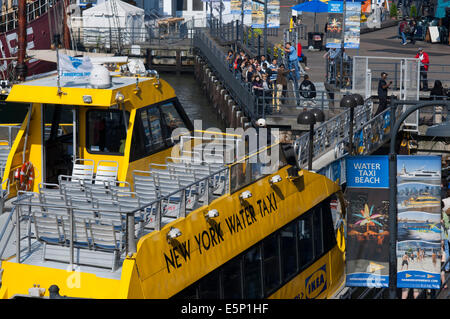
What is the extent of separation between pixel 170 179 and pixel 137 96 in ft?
7.37

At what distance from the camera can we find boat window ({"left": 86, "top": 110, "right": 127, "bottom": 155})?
43.9 ft

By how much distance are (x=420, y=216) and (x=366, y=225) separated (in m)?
0.87

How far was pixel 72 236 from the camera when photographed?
9461mm

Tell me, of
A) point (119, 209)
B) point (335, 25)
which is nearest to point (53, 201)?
point (119, 209)

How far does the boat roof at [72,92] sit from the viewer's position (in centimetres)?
1279

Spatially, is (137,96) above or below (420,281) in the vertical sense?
above

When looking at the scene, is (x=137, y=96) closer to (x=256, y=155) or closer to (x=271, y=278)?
(x=256, y=155)

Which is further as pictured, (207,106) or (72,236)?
(207,106)

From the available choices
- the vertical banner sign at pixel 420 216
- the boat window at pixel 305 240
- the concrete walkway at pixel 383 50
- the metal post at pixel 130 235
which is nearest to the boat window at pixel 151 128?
→ the boat window at pixel 305 240

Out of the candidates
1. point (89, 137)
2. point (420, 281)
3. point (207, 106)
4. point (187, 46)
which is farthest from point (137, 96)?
point (187, 46)

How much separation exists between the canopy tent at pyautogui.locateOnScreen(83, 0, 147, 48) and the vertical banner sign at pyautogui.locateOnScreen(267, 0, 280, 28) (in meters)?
21.3

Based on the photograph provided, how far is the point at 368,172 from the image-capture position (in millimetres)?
12461
